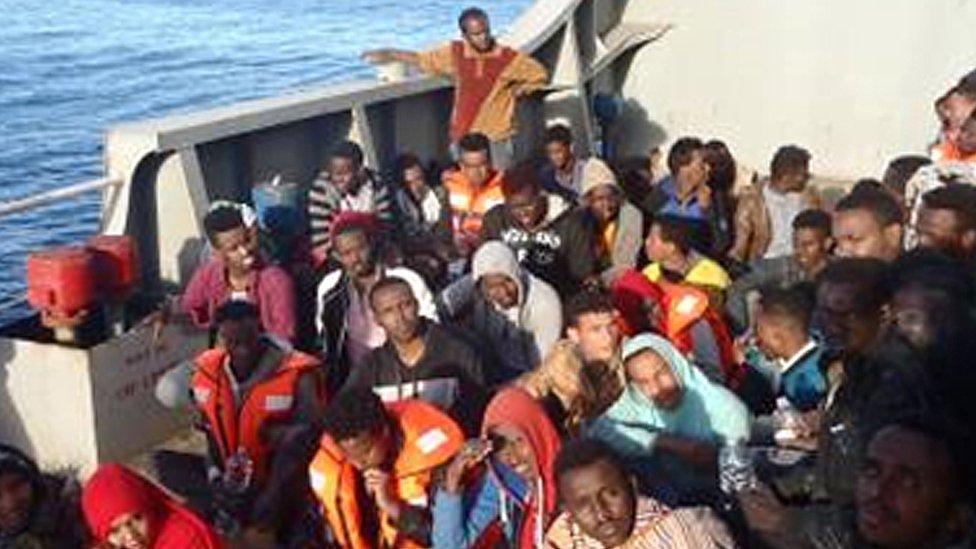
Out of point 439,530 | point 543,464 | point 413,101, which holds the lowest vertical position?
point 439,530

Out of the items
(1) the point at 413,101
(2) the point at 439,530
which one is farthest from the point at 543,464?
(1) the point at 413,101

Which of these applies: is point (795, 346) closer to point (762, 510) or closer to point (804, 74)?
point (762, 510)

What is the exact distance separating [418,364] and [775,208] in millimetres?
2944

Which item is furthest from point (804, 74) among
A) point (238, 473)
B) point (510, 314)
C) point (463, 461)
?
point (463, 461)

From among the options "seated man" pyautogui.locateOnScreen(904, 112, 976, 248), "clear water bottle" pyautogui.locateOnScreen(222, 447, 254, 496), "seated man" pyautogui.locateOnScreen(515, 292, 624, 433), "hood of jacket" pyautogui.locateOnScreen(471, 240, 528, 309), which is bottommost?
"clear water bottle" pyautogui.locateOnScreen(222, 447, 254, 496)

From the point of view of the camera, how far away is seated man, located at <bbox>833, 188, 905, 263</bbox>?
4.67 m

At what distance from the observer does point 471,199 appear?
22.0 feet

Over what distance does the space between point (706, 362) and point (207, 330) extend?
7.31 ft

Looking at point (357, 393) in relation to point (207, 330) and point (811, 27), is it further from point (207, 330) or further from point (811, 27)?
point (811, 27)

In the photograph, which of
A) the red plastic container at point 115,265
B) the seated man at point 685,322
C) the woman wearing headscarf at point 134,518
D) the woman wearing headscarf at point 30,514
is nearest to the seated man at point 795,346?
the seated man at point 685,322

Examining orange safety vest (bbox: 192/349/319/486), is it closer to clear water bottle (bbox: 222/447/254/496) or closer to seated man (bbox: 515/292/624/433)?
clear water bottle (bbox: 222/447/254/496)

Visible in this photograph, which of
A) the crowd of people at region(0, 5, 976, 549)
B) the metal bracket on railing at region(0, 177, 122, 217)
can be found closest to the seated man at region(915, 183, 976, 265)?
the crowd of people at region(0, 5, 976, 549)

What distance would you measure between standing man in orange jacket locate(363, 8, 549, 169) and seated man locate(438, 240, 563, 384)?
262cm

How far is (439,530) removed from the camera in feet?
12.4
